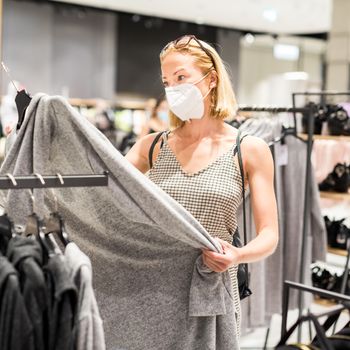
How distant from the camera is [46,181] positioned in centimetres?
122

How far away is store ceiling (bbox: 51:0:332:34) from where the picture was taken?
1095 cm

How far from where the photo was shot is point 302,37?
1504cm

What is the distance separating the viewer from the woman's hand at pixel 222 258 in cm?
147

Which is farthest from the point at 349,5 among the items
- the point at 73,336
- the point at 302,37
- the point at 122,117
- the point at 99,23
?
the point at 73,336

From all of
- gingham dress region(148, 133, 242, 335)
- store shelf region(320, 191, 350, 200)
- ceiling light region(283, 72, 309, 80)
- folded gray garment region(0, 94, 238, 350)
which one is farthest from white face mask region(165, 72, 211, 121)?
ceiling light region(283, 72, 309, 80)

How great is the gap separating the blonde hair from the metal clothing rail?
1.96 feet

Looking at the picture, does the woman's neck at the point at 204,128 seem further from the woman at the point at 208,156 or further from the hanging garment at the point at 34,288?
the hanging garment at the point at 34,288

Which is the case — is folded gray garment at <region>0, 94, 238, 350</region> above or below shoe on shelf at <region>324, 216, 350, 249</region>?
above

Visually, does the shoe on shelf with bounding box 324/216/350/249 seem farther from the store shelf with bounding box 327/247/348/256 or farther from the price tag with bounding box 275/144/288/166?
the price tag with bounding box 275/144/288/166

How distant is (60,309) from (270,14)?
11533 mm

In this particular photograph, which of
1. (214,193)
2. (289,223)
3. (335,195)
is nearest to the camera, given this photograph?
(214,193)

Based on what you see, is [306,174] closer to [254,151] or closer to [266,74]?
[254,151]

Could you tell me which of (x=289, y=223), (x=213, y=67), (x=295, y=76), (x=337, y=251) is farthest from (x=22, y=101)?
(x=295, y=76)

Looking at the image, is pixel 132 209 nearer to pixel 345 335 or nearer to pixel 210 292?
pixel 210 292
